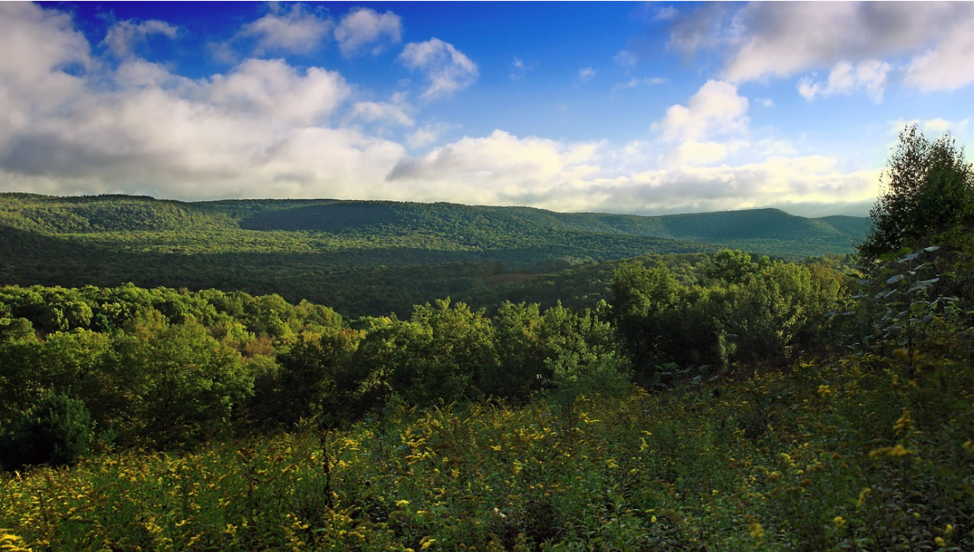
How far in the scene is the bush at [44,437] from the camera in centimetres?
1923

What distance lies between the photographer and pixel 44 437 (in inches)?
774

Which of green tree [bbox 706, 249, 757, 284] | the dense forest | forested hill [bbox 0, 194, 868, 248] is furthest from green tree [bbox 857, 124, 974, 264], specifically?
forested hill [bbox 0, 194, 868, 248]

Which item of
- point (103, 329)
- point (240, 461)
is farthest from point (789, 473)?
point (103, 329)

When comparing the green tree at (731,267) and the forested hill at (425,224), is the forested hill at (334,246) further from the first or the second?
the green tree at (731,267)

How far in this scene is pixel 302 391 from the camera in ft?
81.3

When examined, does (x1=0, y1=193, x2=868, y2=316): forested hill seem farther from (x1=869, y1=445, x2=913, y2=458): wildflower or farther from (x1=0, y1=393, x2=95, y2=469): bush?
(x1=869, y1=445, x2=913, y2=458): wildflower

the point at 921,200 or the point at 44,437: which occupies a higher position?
the point at 921,200

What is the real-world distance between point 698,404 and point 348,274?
112766 millimetres

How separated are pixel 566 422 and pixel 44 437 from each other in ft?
71.3

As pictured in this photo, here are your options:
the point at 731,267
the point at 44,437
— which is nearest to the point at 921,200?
the point at 731,267

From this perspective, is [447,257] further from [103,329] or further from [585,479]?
[585,479]

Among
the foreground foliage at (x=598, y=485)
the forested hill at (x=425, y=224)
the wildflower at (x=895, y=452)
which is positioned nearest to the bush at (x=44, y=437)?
the foreground foliage at (x=598, y=485)

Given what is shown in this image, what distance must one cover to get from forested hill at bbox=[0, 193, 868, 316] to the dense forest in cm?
3949

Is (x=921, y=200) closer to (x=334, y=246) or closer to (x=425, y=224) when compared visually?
(x=334, y=246)
